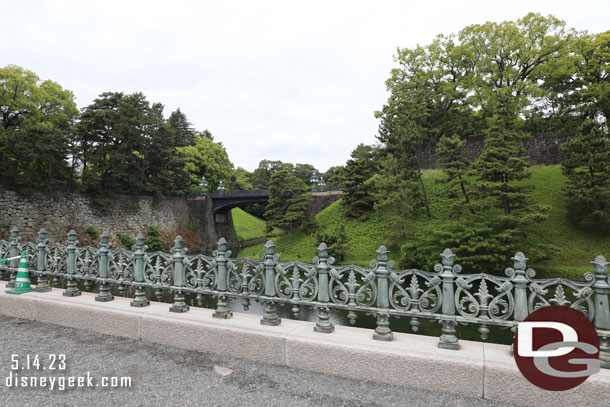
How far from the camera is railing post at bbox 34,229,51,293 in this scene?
5.87 meters

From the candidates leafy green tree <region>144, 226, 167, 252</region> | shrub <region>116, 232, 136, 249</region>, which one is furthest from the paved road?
leafy green tree <region>144, 226, 167, 252</region>

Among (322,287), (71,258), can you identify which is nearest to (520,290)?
(322,287)

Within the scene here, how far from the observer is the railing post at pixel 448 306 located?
3.39 meters

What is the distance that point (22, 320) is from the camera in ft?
17.5

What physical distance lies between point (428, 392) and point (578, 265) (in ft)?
70.5

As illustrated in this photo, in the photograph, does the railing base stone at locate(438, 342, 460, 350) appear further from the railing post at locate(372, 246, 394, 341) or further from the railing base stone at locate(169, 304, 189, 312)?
the railing base stone at locate(169, 304, 189, 312)

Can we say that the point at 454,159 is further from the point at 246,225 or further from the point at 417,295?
the point at 246,225

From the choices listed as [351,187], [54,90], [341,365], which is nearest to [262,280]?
[341,365]

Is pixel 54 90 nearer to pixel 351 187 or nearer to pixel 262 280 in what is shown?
pixel 351 187

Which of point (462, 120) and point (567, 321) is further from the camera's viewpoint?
point (462, 120)

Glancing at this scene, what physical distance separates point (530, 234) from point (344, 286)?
22424 mm

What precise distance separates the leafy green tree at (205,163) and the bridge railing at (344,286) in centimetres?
4189

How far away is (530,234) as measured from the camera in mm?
21297

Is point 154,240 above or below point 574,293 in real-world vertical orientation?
below
